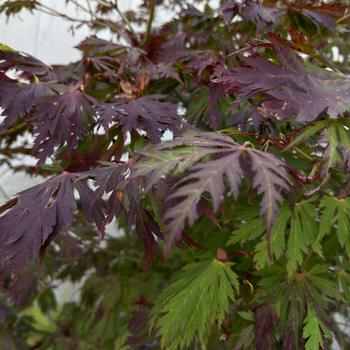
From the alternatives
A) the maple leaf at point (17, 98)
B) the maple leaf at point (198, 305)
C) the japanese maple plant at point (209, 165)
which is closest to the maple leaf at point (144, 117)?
the japanese maple plant at point (209, 165)

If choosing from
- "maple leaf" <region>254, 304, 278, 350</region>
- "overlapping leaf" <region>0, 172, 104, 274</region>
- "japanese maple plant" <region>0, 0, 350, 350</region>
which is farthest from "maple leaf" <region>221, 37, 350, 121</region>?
"maple leaf" <region>254, 304, 278, 350</region>

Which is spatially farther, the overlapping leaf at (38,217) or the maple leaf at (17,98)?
the maple leaf at (17,98)

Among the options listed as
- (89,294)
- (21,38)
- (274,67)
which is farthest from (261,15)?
(21,38)

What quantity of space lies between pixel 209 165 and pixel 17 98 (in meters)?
0.42

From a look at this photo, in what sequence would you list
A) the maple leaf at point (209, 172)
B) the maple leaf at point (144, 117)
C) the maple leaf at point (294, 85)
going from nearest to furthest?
the maple leaf at point (209, 172) → the maple leaf at point (294, 85) → the maple leaf at point (144, 117)

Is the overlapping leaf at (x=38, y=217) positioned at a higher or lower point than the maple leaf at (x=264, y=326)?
higher

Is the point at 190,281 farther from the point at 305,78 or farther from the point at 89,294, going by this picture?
the point at 89,294

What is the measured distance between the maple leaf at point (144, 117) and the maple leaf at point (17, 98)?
0.11 metres

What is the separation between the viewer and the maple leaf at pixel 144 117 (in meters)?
0.75

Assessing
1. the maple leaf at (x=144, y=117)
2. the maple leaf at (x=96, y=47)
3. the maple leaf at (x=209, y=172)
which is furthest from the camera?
the maple leaf at (x=96, y=47)

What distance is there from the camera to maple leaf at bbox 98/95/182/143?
2.46 feet

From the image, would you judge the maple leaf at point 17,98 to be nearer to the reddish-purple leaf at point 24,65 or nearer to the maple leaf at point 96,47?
the reddish-purple leaf at point 24,65

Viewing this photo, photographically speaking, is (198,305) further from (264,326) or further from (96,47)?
(96,47)

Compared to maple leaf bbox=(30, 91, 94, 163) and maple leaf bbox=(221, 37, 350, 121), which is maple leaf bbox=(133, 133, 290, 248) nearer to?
maple leaf bbox=(221, 37, 350, 121)
